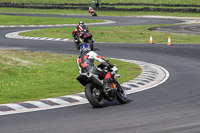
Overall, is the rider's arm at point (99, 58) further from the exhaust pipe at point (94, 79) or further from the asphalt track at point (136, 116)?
the asphalt track at point (136, 116)

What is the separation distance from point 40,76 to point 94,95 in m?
6.86

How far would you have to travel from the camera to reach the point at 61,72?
20281 mm

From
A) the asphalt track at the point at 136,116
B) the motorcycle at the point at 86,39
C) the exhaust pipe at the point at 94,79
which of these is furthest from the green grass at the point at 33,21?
the exhaust pipe at the point at 94,79

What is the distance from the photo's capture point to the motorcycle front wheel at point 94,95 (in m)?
12.2

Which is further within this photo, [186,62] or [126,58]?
[126,58]

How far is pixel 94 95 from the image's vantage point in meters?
12.5

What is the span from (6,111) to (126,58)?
49.2 ft

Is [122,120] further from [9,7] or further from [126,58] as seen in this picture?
[9,7]

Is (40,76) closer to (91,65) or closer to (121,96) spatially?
(121,96)

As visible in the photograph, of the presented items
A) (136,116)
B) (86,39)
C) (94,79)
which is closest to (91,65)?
(94,79)

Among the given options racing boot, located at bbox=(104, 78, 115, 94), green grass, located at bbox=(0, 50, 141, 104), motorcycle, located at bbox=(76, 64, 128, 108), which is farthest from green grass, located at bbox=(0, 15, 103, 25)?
racing boot, located at bbox=(104, 78, 115, 94)

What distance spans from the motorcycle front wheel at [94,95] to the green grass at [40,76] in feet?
8.57

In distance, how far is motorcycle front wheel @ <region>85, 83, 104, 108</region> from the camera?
1223 cm

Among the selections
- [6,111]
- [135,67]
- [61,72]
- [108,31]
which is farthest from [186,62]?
[108,31]
